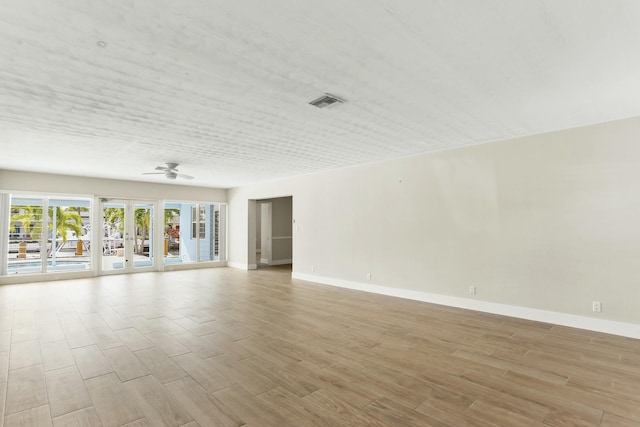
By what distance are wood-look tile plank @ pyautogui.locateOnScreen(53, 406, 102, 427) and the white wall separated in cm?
485

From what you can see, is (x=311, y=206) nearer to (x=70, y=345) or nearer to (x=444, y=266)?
(x=444, y=266)

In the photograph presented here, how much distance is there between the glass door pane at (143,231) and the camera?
9.65 metres

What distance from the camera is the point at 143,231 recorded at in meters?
10.1

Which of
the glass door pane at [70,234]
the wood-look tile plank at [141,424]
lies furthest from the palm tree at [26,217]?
the wood-look tile plank at [141,424]

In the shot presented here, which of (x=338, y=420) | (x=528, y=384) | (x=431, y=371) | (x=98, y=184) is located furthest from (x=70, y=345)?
(x=98, y=184)

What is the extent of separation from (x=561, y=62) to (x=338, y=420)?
3215 mm

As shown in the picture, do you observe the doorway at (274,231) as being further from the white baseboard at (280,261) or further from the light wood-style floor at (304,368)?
the light wood-style floor at (304,368)

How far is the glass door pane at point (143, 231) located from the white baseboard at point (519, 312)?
6.48 m

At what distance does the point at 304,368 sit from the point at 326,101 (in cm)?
262

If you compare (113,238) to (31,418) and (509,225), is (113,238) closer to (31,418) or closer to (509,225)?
(31,418)

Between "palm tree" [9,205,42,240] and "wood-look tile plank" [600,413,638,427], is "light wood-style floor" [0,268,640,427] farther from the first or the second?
"palm tree" [9,205,42,240]

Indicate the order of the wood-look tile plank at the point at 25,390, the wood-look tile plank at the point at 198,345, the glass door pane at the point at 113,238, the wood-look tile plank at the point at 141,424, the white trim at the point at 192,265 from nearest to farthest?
the wood-look tile plank at the point at 141,424, the wood-look tile plank at the point at 25,390, the wood-look tile plank at the point at 198,345, the glass door pane at the point at 113,238, the white trim at the point at 192,265

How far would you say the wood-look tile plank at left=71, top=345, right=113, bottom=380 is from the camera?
2.98 meters

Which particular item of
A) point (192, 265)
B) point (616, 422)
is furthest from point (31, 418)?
point (192, 265)
